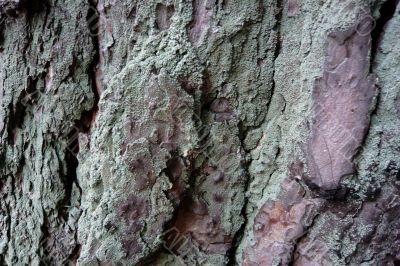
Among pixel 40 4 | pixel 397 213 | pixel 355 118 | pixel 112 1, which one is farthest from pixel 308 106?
pixel 40 4

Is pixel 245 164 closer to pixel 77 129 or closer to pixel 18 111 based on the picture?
pixel 77 129

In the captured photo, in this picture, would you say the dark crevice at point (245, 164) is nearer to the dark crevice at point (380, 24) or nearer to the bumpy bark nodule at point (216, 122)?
the bumpy bark nodule at point (216, 122)

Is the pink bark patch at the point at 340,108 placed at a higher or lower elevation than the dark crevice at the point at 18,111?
lower

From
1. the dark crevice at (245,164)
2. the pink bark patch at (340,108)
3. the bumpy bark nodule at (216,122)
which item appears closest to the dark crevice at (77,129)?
the bumpy bark nodule at (216,122)

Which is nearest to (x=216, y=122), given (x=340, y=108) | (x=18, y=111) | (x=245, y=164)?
(x=245, y=164)

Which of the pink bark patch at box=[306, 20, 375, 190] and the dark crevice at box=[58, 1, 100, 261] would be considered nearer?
the pink bark patch at box=[306, 20, 375, 190]

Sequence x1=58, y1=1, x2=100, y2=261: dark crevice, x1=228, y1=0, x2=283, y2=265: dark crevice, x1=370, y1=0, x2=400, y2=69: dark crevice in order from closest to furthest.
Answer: x1=370, y1=0, x2=400, y2=69: dark crevice
x1=228, y1=0, x2=283, y2=265: dark crevice
x1=58, y1=1, x2=100, y2=261: dark crevice

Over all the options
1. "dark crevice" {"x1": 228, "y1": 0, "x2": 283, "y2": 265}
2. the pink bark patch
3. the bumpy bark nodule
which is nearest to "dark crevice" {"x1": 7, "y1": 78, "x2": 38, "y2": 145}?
the bumpy bark nodule

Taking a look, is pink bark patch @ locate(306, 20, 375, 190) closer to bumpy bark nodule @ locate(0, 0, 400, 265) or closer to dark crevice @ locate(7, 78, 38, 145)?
bumpy bark nodule @ locate(0, 0, 400, 265)
